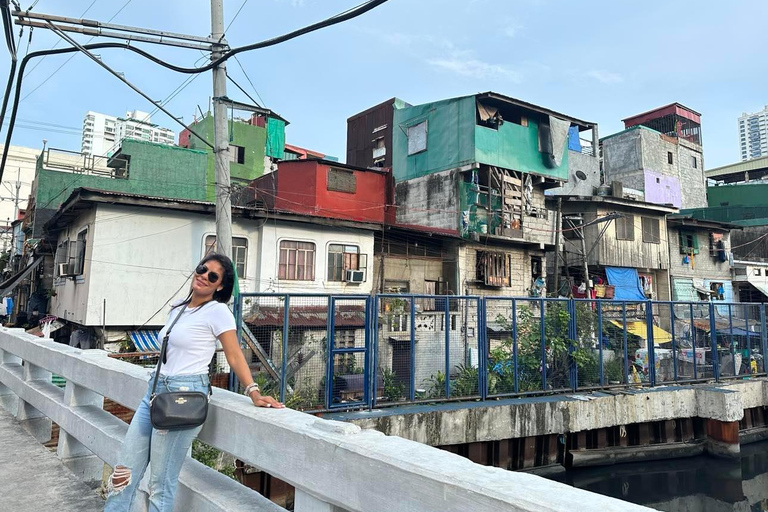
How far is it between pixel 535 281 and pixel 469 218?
4.82 meters

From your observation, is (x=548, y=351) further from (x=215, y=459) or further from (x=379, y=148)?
(x=379, y=148)

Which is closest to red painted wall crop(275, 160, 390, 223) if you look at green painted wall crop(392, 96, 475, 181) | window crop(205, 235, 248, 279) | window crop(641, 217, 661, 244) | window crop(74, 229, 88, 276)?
green painted wall crop(392, 96, 475, 181)

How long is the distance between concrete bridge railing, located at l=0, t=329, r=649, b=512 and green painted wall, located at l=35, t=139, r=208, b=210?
21.6 meters

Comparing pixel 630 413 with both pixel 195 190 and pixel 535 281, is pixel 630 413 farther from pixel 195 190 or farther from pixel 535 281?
pixel 195 190

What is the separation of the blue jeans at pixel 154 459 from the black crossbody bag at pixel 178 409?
0.28ft

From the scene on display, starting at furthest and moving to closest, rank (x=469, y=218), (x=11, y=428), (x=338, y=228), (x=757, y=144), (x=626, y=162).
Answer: (x=757, y=144), (x=626, y=162), (x=469, y=218), (x=338, y=228), (x=11, y=428)

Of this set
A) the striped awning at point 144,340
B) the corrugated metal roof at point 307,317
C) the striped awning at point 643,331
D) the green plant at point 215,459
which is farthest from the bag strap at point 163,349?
the striped awning at point 144,340

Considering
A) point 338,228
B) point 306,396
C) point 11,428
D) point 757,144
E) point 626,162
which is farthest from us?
point 757,144

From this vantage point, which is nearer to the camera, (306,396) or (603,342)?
(306,396)

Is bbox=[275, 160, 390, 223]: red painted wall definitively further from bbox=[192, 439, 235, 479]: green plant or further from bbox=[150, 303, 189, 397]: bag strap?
bbox=[150, 303, 189, 397]: bag strap

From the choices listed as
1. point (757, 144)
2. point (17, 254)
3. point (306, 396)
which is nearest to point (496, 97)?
point (306, 396)

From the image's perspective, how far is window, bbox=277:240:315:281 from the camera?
57.3ft

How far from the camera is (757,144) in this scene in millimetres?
122688

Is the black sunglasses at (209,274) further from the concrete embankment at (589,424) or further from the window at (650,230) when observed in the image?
the window at (650,230)
